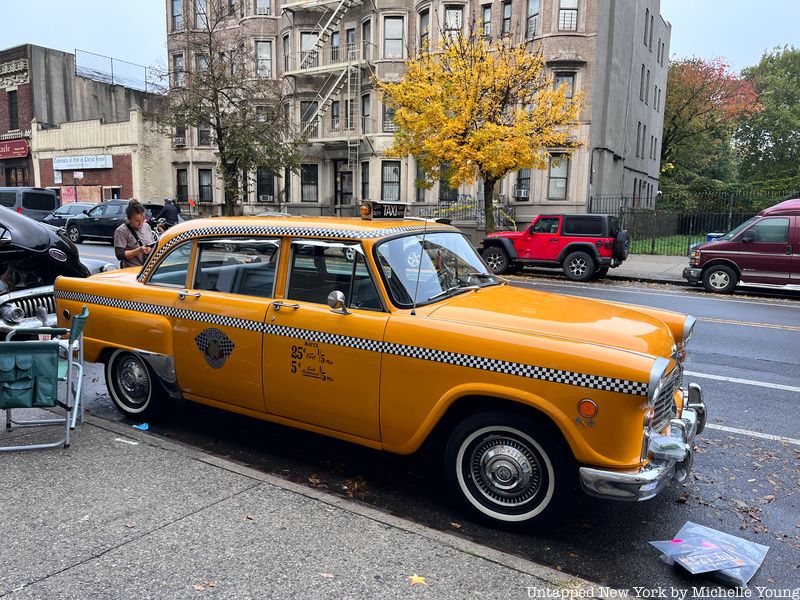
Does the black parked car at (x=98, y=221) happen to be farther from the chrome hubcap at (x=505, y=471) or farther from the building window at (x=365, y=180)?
the chrome hubcap at (x=505, y=471)

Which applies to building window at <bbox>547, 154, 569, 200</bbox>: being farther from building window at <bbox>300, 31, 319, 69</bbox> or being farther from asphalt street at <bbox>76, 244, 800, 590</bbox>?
asphalt street at <bbox>76, 244, 800, 590</bbox>

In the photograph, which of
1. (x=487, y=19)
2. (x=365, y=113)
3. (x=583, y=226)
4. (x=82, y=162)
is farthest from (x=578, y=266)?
(x=82, y=162)

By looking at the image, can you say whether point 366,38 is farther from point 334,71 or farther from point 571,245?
point 571,245

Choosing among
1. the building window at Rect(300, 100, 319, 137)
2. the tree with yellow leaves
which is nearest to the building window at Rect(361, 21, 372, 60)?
the building window at Rect(300, 100, 319, 137)

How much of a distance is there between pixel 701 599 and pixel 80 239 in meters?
26.1

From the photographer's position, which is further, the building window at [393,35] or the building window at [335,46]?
the building window at [335,46]

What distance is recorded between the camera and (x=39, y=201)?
25.0 metres

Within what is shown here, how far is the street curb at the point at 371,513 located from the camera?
120 inches

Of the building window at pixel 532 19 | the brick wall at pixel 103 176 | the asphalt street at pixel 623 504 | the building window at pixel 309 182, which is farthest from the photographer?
the brick wall at pixel 103 176

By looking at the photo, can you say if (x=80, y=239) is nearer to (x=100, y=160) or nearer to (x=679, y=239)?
(x=100, y=160)

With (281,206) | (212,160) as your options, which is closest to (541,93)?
(281,206)

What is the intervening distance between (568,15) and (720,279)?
16.2 metres

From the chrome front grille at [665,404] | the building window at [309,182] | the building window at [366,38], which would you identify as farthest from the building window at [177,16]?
the chrome front grille at [665,404]

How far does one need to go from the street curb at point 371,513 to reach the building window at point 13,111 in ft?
152
